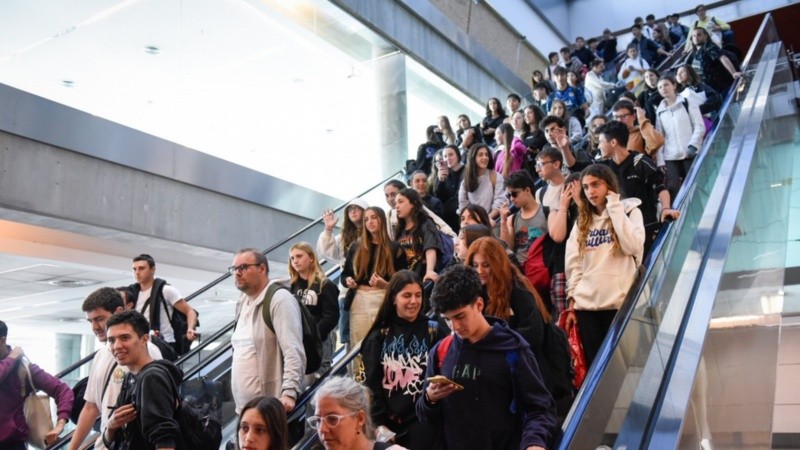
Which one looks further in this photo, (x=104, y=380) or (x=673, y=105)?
(x=673, y=105)

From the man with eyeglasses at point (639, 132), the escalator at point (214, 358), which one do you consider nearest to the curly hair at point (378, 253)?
the escalator at point (214, 358)

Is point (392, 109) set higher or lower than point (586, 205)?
higher

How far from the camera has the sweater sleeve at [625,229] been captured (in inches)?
177

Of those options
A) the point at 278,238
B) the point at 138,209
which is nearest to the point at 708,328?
the point at 138,209

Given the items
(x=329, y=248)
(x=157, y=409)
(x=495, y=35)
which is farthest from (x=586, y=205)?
(x=495, y=35)

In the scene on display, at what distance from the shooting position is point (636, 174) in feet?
19.1

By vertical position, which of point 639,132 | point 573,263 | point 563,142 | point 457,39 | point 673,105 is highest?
point 457,39

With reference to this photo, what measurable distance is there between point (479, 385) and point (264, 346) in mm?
1857

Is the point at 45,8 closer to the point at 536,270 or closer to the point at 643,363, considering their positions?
the point at 536,270

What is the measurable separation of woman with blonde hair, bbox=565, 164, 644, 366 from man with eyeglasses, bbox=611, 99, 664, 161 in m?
2.79

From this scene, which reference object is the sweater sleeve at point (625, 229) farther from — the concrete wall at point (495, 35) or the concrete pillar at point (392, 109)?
the concrete wall at point (495, 35)

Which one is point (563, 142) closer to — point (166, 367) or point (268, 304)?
point (268, 304)

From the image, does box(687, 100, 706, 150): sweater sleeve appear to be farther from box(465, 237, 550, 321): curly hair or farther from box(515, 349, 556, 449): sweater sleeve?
box(515, 349, 556, 449): sweater sleeve

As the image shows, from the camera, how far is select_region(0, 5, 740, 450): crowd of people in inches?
121
